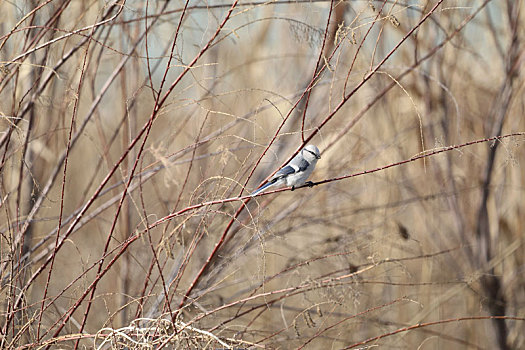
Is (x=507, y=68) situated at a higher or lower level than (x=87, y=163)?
higher

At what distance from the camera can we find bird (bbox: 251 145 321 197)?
2.13 meters

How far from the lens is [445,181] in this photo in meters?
3.37

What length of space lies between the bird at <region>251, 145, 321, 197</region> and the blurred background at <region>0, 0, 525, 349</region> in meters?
0.07

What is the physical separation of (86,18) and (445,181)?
6.51 ft

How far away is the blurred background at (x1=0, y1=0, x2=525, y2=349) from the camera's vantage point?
192 cm

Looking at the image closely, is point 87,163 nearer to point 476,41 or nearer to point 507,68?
point 476,41

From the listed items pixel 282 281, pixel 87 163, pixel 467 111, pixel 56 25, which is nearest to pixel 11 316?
pixel 56 25

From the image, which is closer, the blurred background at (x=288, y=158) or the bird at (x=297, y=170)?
the blurred background at (x=288, y=158)

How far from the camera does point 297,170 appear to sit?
7.22 feet

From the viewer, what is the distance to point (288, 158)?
2.13 metres

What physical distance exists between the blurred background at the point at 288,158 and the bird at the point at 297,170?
0.22 feet

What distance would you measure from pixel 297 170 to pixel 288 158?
0.08m

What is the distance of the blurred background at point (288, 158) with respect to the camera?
192cm

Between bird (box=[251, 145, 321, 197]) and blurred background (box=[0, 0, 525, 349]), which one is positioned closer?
blurred background (box=[0, 0, 525, 349])
